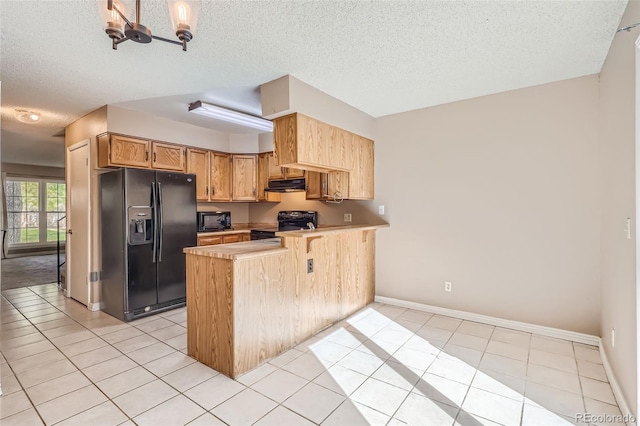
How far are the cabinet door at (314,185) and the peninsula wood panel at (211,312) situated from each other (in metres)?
1.93

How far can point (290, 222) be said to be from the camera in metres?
4.96

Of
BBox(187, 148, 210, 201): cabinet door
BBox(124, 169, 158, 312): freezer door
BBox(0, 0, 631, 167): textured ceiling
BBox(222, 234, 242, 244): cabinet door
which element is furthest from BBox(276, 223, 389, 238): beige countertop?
BBox(187, 148, 210, 201): cabinet door

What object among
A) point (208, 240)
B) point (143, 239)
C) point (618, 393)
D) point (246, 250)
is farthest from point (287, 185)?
point (618, 393)

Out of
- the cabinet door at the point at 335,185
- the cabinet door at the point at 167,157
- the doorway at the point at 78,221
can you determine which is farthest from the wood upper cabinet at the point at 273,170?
the doorway at the point at 78,221

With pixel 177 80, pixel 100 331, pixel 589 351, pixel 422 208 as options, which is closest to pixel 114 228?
pixel 100 331

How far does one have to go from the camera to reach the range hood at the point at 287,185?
15.4 ft

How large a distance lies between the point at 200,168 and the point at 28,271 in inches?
189

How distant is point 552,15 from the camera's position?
196 centimetres

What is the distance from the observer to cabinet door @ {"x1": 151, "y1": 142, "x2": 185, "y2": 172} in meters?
4.14

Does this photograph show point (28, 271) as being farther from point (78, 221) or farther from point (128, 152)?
point (128, 152)

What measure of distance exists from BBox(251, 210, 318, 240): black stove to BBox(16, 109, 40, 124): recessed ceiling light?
3.20 metres

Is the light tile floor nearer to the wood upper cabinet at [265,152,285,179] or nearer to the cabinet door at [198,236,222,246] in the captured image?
the cabinet door at [198,236,222,246]

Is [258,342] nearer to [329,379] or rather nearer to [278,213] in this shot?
[329,379]

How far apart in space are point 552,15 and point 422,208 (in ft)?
7.09
